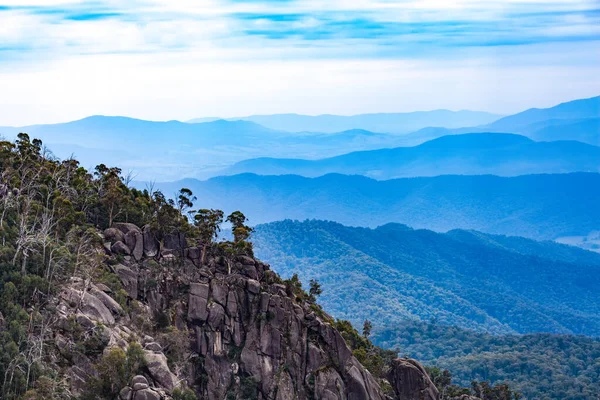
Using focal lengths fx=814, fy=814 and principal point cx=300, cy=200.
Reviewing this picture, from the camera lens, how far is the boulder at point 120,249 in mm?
65125

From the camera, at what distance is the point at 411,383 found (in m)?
73.6

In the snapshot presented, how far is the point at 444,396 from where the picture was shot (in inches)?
3425

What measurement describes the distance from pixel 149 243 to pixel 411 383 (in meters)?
26.8

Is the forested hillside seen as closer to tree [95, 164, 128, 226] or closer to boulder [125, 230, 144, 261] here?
tree [95, 164, 128, 226]

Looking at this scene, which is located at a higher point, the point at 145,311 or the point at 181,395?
the point at 145,311

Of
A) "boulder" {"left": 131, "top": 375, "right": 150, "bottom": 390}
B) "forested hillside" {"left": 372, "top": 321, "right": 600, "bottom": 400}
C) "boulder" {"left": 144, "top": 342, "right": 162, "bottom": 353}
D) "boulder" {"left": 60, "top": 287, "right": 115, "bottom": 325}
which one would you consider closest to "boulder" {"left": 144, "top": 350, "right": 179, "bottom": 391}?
"boulder" {"left": 144, "top": 342, "right": 162, "bottom": 353}

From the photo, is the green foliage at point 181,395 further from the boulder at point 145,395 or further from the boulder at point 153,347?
the boulder at point 153,347

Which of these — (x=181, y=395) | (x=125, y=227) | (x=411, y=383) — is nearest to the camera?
(x=181, y=395)

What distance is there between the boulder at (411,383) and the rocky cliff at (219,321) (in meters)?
4.62

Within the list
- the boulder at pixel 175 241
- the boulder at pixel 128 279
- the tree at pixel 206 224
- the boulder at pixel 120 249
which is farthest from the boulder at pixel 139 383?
the boulder at pixel 175 241

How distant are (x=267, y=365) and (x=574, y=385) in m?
98.2

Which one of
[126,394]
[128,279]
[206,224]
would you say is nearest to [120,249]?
[128,279]

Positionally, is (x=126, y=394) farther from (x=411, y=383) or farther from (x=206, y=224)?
(x=411, y=383)

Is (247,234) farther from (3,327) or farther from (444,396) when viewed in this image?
(444,396)
